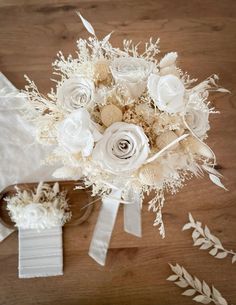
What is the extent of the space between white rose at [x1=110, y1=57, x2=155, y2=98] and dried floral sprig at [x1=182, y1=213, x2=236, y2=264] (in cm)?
54

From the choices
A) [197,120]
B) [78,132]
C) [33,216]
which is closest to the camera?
[78,132]

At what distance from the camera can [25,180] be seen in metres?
1.17

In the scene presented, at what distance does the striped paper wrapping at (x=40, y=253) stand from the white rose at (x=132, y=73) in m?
0.55

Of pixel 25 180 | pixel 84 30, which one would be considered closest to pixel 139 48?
pixel 84 30

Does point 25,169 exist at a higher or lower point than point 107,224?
higher

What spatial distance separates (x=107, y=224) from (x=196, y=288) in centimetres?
35

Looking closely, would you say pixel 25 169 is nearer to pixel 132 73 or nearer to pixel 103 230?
pixel 103 230

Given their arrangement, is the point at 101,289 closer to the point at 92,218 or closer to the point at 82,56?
the point at 92,218

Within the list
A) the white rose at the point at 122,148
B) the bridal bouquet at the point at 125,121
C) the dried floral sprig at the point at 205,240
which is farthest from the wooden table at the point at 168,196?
the white rose at the point at 122,148

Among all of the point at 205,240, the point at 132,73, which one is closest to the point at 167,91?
the point at 132,73

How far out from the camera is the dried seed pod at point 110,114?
2.57 feet

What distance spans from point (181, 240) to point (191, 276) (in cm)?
12

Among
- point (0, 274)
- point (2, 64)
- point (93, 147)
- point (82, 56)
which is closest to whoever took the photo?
point (93, 147)

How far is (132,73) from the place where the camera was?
2.58ft
